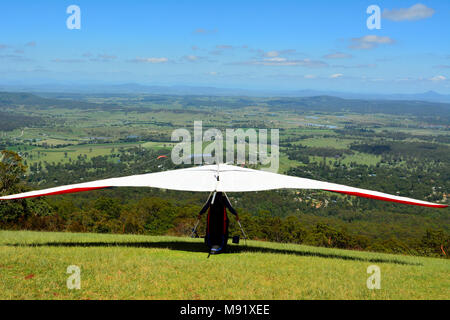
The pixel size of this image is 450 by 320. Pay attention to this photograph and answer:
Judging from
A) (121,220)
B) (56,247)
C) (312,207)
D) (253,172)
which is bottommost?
(312,207)

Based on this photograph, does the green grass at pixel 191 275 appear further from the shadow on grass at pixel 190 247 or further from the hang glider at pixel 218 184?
the hang glider at pixel 218 184

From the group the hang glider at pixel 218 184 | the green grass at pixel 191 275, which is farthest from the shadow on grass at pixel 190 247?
the hang glider at pixel 218 184

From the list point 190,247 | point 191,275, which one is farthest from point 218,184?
point 191,275

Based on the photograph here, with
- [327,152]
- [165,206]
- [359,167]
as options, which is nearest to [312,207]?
[165,206]

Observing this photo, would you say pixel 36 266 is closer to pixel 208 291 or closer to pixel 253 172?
pixel 208 291

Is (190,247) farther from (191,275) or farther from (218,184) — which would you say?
(191,275)

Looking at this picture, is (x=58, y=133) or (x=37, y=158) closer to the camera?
(x=37, y=158)
